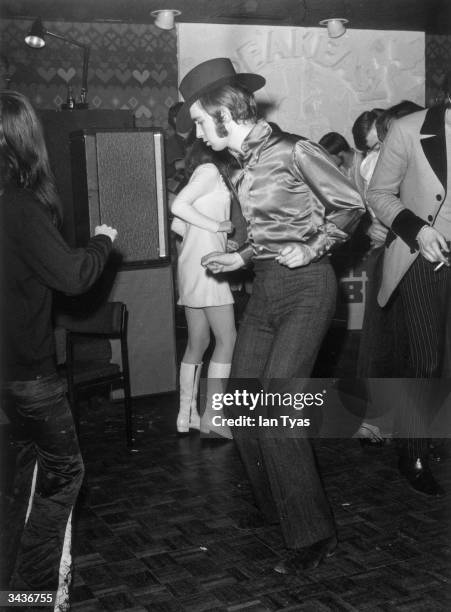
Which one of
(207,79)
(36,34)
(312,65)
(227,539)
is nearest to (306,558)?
(227,539)

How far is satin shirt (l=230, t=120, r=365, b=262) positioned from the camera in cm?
220

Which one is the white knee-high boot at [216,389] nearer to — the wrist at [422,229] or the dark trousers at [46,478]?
the wrist at [422,229]

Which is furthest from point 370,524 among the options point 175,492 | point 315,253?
point 315,253

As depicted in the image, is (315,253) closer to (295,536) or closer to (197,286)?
(295,536)

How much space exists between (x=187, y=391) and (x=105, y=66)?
3.78 m

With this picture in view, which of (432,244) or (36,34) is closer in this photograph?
(432,244)

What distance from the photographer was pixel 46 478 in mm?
1925

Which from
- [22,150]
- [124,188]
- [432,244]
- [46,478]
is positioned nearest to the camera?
[22,150]

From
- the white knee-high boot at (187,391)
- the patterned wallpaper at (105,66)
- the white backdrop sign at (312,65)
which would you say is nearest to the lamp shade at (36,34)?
the patterned wallpaper at (105,66)

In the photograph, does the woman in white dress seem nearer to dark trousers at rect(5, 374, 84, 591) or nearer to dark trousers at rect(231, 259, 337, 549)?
dark trousers at rect(231, 259, 337, 549)

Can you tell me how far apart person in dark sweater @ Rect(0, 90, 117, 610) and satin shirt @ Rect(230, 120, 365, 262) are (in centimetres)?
50

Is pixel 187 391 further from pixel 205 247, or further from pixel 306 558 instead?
pixel 306 558

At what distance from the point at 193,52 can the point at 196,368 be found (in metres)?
3.64

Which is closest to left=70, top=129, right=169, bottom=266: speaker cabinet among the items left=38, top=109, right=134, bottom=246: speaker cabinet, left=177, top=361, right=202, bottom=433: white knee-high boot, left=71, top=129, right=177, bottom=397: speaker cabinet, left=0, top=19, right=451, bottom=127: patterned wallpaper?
left=71, top=129, right=177, bottom=397: speaker cabinet
